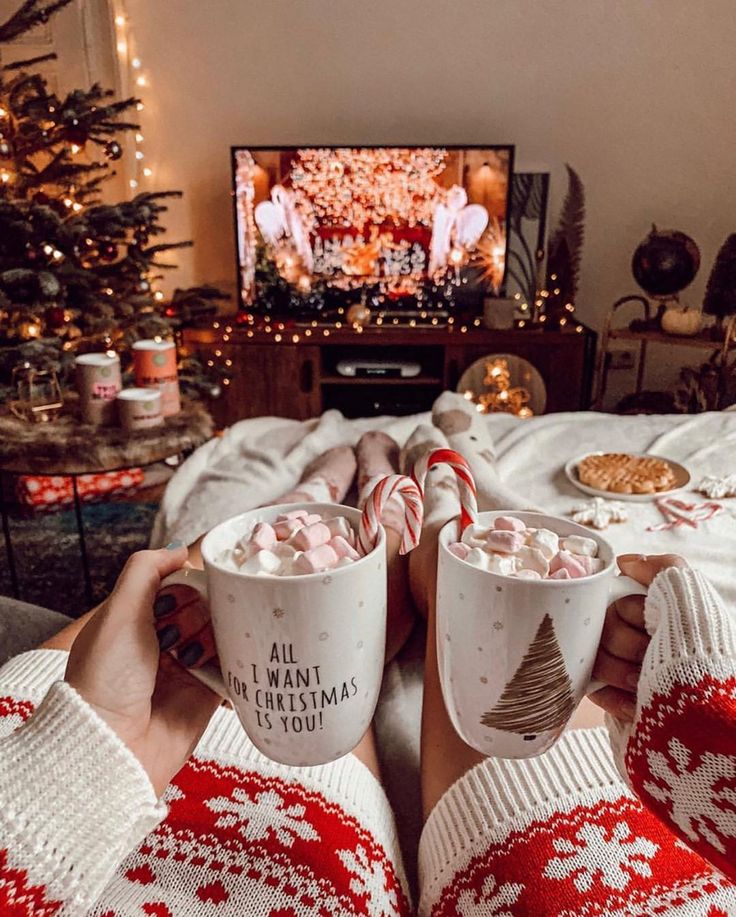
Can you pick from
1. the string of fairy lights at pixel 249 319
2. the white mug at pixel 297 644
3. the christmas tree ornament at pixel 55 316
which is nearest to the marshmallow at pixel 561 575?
the white mug at pixel 297 644

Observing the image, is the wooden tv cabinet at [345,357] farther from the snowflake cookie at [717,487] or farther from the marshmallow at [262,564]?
the marshmallow at [262,564]

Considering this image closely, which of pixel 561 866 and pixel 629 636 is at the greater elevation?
pixel 629 636

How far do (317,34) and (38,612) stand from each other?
2.87 metres

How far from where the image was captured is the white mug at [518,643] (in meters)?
0.41

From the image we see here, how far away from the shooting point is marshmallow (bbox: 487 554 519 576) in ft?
1.36

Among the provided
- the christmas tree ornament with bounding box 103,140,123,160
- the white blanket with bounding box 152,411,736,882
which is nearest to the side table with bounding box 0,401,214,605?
the white blanket with bounding box 152,411,736,882

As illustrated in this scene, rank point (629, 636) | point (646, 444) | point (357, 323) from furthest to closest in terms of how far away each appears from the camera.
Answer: point (357, 323) < point (646, 444) < point (629, 636)

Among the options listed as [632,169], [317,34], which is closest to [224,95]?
[317,34]

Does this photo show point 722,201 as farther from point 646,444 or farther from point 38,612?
point 38,612

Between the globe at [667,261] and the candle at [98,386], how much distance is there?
2157 millimetres

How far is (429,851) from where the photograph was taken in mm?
608

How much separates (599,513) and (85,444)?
3.10 feet

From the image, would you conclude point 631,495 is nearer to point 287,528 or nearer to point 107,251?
Answer: point 287,528

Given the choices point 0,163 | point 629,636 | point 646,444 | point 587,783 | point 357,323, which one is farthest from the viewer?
point 357,323
